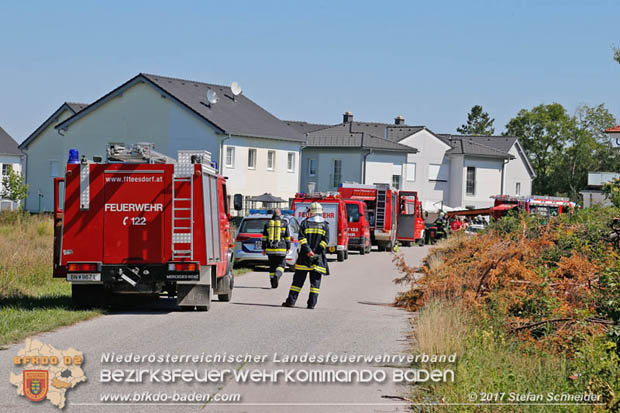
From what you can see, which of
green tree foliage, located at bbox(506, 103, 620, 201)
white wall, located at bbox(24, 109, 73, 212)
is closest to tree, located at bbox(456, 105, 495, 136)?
green tree foliage, located at bbox(506, 103, 620, 201)

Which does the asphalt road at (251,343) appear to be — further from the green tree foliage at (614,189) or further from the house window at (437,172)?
the house window at (437,172)

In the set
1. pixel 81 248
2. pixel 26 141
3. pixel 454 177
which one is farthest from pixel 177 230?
pixel 454 177

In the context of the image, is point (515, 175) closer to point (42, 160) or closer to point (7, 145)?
point (42, 160)

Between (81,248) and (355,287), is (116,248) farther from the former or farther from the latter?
(355,287)

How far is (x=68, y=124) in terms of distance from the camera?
177ft

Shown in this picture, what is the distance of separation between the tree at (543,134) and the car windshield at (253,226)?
2731 inches

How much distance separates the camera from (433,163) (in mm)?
70000

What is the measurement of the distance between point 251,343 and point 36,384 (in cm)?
338

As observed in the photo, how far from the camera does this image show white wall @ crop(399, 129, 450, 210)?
6856cm

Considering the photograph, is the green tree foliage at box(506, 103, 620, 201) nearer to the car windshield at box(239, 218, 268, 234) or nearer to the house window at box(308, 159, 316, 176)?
the house window at box(308, 159, 316, 176)

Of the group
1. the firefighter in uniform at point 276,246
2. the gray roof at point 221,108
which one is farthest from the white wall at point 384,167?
the firefighter in uniform at point 276,246

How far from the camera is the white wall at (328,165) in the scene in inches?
2461

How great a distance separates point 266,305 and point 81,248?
385 cm

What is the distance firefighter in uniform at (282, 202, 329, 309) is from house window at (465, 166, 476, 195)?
5743cm
